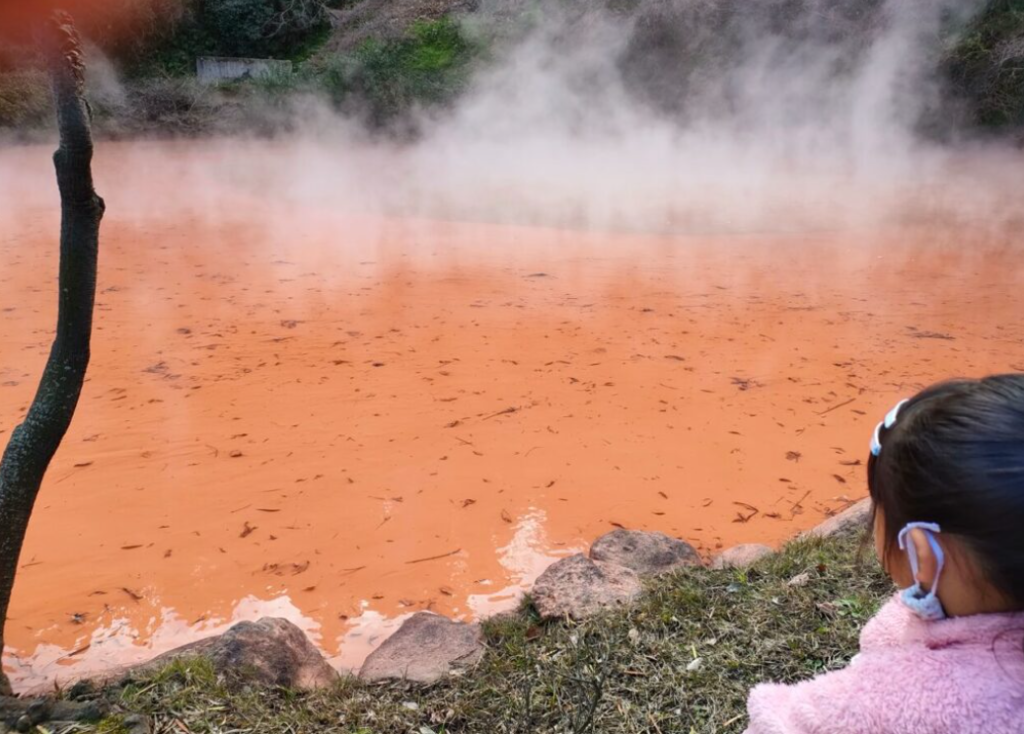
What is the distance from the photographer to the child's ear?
1055 millimetres

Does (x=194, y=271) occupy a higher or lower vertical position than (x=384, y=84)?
lower

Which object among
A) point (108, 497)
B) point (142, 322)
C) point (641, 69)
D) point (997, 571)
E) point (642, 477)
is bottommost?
point (642, 477)

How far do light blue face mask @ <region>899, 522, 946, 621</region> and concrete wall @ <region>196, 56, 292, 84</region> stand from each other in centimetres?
1981

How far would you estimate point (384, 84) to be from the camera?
17.6 meters

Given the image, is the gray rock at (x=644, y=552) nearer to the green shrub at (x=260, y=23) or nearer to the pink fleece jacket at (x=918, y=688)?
the pink fleece jacket at (x=918, y=688)

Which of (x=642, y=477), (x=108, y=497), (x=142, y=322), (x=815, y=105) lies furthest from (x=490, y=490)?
(x=815, y=105)

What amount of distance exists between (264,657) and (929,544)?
203 centimetres

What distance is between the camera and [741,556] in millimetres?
3209

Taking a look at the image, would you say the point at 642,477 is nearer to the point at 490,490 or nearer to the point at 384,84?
the point at 490,490

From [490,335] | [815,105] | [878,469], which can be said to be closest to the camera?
[878,469]

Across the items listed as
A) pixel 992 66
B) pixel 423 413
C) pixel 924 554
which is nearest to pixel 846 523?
pixel 924 554

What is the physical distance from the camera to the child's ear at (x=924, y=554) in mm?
1055

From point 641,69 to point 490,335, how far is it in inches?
501

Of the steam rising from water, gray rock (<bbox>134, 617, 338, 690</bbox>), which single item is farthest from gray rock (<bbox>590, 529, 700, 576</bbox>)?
the steam rising from water
